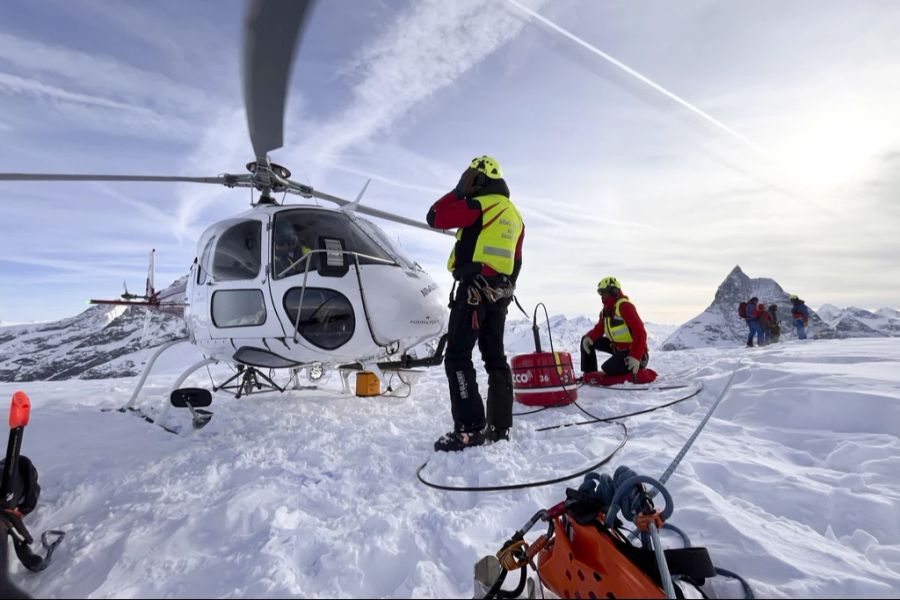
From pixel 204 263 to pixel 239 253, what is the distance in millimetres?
657

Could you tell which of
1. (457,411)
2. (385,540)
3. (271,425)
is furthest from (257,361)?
(385,540)

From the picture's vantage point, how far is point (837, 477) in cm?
234

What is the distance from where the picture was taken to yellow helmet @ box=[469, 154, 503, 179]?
356cm

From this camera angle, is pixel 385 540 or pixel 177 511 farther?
pixel 177 511

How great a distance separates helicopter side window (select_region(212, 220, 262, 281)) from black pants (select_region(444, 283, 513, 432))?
7.80ft

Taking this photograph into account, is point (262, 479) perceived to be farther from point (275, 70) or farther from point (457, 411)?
point (275, 70)

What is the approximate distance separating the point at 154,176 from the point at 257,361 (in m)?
2.59

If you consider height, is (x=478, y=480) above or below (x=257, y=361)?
below

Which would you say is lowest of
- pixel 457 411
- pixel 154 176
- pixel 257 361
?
pixel 457 411

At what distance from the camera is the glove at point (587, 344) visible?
6.89 meters

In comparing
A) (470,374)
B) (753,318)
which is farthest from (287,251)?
(753,318)

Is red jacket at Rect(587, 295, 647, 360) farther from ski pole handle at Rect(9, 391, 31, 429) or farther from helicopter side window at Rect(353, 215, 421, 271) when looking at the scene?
ski pole handle at Rect(9, 391, 31, 429)

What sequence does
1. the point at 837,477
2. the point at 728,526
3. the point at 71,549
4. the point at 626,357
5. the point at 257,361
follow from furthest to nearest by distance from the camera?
the point at 626,357, the point at 257,361, the point at 837,477, the point at 71,549, the point at 728,526

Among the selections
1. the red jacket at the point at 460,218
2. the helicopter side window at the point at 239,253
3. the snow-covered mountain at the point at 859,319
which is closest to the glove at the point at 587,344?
the red jacket at the point at 460,218
